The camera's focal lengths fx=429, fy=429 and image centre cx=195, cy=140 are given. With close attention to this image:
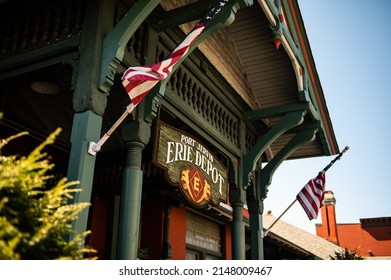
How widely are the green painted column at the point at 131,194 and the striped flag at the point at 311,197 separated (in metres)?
4.90


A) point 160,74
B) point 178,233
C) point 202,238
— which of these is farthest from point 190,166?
point 202,238

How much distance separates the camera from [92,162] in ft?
→ 14.5

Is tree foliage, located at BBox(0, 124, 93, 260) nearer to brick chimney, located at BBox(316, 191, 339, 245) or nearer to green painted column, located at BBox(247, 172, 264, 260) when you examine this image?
green painted column, located at BBox(247, 172, 264, 260)

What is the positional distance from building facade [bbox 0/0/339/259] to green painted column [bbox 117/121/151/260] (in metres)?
0.01

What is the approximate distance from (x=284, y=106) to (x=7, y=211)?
699cm

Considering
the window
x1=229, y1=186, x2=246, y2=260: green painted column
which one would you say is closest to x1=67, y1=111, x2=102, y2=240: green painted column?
x1=229, y1=186, x2=246, y2=260: green painted column

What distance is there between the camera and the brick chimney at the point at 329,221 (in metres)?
40.1

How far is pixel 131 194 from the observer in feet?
16.6

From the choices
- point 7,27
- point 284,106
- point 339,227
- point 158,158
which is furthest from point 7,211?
point 339,227

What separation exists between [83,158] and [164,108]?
2.17 metres

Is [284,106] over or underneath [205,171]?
over

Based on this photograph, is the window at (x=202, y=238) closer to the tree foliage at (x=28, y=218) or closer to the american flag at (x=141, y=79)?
the american flag at (x=141, y=79)

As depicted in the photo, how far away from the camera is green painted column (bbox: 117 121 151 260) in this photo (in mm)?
4848
